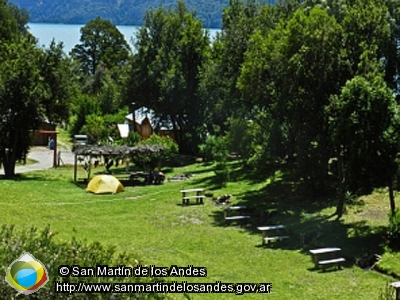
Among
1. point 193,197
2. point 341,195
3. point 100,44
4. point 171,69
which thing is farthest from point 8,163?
point 100,44

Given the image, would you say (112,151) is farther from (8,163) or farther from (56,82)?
(8,163)

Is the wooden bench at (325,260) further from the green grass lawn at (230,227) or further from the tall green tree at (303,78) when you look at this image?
the tall green tree at (303,78)

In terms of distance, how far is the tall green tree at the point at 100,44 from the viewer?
98.8 metres

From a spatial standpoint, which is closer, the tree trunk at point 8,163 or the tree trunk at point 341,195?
the tree trunk at point 341,195

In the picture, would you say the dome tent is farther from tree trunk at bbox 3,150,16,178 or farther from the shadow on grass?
the shadow on grass

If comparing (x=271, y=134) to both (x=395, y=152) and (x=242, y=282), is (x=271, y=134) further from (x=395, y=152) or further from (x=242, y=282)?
(x=242, y=282)

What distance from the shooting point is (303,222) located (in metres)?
22.8

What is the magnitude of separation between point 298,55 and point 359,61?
2339mm

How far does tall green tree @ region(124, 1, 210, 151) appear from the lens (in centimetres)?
4966

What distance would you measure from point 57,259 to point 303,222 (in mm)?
15284

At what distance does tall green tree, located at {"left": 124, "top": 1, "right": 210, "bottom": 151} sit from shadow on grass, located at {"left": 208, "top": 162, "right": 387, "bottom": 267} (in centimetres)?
1962

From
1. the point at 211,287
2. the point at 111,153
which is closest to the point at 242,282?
the point at 211,287

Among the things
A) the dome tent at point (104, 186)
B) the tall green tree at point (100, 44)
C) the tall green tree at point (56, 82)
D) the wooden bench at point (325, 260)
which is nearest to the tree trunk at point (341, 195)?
the wooden bench at point (325, 260)

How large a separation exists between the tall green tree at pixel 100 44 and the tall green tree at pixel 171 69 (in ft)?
155
